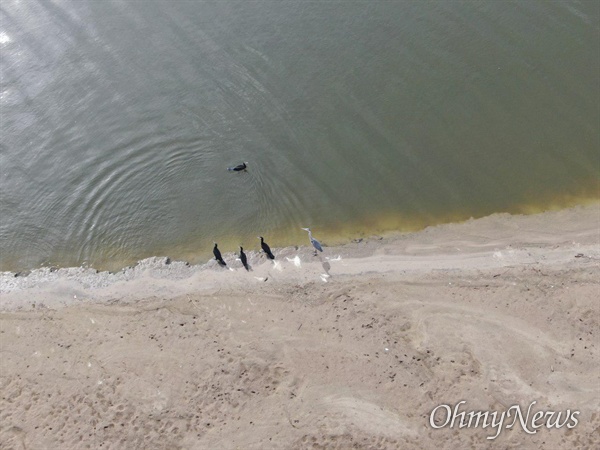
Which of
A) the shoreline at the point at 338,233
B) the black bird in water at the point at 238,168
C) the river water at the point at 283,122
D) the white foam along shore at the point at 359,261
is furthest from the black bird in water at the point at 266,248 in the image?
the black bird in water at the point at 238,168

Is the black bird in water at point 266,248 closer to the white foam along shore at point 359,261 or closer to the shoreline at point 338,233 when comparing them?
the white foam along shore at point 359,261

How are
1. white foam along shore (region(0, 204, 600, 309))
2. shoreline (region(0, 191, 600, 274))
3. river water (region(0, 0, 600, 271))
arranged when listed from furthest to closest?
1. river water (region(0, 0, 600, 271))
2. shoreline (region(0, 191, 600, 274))
3. white foam along shore (region(0, 204, 600, 309))

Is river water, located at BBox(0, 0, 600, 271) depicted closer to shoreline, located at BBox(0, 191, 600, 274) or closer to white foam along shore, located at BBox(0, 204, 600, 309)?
shoreline, located at BBox(0, 191, 600, 274)

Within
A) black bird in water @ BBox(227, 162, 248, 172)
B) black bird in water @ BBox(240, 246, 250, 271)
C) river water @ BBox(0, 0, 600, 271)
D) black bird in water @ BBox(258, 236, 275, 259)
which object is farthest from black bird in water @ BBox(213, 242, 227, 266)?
black bird in water @ BBox(227, 162, 248, 172)

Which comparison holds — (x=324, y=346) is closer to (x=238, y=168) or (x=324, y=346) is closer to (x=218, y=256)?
(x=218, y=256)

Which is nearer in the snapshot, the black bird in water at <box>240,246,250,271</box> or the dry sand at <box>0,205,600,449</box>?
the dry sand at <box>0,205,600,449</box>

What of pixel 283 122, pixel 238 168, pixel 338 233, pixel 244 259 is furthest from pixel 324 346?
pixel 283 122

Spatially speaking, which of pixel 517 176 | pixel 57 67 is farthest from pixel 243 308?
pixel 57 67
